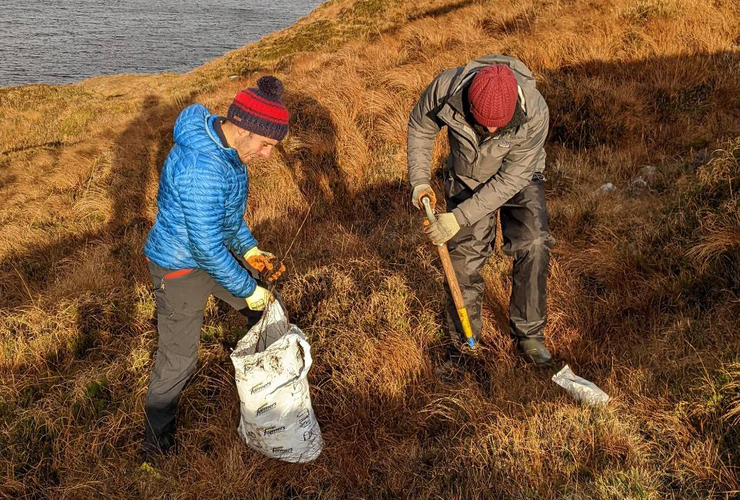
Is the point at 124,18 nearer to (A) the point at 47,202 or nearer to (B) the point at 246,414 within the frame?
(A) the point at 47,202

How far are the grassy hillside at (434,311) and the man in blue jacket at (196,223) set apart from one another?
41cm

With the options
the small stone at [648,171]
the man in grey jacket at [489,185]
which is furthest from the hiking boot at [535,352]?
the small stone at [648,171]

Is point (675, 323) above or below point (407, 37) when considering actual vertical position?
below

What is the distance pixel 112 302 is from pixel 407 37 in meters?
7.16

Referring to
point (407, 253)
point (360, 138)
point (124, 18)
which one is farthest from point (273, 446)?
point (124, 18)

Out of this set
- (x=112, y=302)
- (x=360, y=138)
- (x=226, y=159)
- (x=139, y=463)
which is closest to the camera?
(x=226, y=159)

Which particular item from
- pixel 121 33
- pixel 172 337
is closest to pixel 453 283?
pixel 172 337

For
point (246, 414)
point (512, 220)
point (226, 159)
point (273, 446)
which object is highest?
point (226, 159)

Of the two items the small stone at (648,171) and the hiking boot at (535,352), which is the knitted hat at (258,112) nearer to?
the hiking boot at (535,352)

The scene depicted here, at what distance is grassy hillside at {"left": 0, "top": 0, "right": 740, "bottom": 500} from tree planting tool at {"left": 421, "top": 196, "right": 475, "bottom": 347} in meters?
0.22

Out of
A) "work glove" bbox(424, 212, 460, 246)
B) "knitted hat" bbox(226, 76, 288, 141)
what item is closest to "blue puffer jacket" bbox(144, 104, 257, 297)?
"knitted hat" bbox(226, 76, 288, 141)

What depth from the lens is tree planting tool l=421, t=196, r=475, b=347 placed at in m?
2.92

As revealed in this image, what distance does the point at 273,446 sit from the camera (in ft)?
7.98

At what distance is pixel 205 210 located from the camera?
2.19 meters
